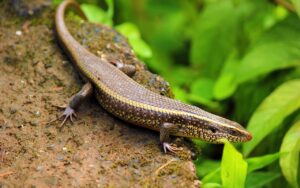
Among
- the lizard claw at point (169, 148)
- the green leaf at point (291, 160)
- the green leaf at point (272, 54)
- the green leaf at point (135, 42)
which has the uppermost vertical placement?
the green leaf at point (272, 54)

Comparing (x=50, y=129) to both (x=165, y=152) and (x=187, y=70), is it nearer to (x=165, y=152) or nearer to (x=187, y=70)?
(x=165, y=152)

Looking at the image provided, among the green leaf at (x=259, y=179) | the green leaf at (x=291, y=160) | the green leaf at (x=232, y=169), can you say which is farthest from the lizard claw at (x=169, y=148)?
the green leaf at (x=291, y=160)

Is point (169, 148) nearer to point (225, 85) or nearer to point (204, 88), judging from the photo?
point (225, 85)

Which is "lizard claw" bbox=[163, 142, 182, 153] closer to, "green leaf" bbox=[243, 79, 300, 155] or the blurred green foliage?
the blurred green foliage

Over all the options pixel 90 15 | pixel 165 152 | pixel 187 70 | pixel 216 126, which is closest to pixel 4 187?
pixel 165 152

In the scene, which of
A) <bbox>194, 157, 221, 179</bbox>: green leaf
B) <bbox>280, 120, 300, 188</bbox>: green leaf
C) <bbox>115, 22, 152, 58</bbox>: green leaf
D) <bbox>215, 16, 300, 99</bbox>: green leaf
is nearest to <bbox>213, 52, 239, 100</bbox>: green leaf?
<bbox>215, 16, 300, 99</bbox>: green leaf

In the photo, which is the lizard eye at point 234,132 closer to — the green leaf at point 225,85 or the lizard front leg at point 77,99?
the green leaf at point 225,85
